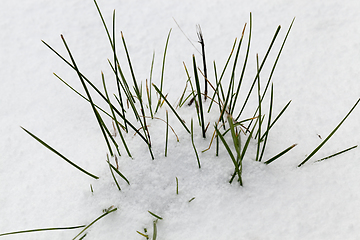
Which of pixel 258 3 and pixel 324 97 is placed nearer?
pixel 324 97

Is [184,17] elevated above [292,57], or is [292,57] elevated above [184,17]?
[184,17]

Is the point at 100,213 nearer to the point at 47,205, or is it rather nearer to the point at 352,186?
the point at 47,205

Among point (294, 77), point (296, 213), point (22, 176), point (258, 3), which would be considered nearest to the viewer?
point (296, 213)

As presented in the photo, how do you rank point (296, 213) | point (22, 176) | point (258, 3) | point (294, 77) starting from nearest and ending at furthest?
point (296, 213), point (22, 176), point (294, 77), point (258, 3)

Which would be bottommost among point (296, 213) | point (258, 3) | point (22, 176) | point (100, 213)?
point (296, 213)

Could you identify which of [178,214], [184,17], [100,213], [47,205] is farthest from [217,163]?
[184,17]

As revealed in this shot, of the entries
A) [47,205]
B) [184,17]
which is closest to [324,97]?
[184,17]
